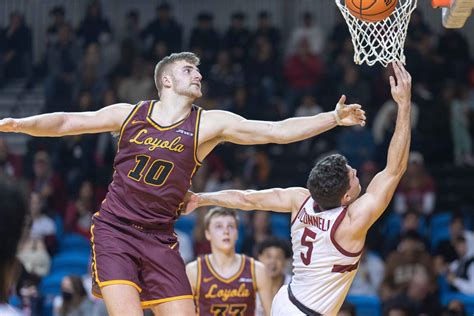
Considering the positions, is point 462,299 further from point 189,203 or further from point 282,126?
point 282,126

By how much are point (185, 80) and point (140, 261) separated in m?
1.37

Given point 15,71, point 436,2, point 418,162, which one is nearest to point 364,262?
point 418,162

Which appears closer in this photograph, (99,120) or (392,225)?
(99,120)

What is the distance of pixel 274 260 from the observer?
8.89 metres

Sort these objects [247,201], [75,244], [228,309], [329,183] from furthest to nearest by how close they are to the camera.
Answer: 1. [75,244]
2. [228,309]
3. [247,201]
4. [329,183]

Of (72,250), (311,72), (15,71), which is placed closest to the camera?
(72,250)

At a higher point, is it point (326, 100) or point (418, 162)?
point (326, 100)

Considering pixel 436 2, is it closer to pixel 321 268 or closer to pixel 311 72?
pixel 321 268

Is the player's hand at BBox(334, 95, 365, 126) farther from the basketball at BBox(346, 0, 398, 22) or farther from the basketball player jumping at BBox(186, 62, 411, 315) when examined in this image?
the basketball at BBox(346, 0, 398, 22)

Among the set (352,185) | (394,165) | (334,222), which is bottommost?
(334,222)

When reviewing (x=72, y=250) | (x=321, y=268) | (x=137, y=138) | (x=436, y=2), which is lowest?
(x=72, y=250)

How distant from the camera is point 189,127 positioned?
657 cm

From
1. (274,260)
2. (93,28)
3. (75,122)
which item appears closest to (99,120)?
(75,122)

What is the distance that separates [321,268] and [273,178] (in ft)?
28.5
